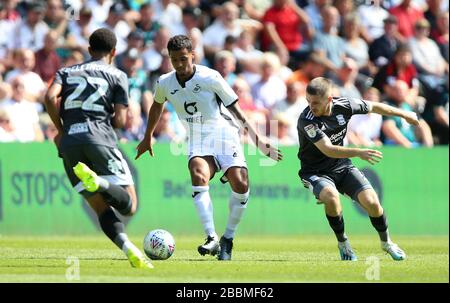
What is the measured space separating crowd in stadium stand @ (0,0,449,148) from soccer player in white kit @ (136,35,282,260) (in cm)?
598

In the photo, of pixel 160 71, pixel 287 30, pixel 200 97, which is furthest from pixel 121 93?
pixel 287 30

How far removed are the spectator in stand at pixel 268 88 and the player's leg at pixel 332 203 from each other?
7.95m

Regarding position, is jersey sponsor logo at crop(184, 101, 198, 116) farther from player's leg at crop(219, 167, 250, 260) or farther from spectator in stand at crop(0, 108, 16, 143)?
spectator in stand at crop(0, 108, 16, 143)

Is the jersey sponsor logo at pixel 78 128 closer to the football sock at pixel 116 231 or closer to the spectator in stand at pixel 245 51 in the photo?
the football sock at pixel 116 231

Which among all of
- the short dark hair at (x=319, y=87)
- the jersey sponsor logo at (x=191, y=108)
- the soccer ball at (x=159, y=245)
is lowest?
the soccer ball at (x=159, y=245)

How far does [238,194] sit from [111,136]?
2339mm

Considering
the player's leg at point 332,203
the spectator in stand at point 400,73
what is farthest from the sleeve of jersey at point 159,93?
the spectator in stand at point 400,73

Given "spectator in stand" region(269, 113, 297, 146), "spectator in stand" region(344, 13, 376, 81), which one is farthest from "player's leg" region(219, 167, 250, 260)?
"spectator in stand" region(344, 13, 376, 81)

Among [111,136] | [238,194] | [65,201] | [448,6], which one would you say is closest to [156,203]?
[65,201]

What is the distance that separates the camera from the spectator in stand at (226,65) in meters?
20.3

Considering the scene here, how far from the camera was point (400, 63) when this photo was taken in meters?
22.0

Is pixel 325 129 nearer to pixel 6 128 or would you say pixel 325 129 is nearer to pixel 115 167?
pixel 115 167

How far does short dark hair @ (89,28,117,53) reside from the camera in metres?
11.3

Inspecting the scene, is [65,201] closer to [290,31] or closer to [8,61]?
[8,61]
